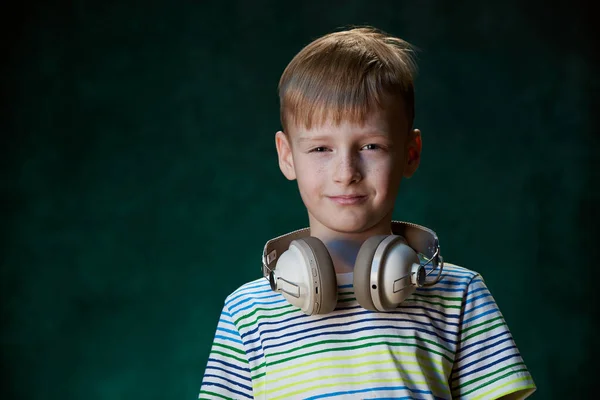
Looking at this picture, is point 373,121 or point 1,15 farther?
point 1,15

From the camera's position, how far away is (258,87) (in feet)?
9.47

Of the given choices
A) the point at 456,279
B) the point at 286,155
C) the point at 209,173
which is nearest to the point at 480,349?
the point at 456,279

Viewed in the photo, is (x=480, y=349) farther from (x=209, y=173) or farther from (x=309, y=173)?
(x=209, y=173)

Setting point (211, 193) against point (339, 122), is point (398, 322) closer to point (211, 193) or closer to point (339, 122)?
point (339, 122)

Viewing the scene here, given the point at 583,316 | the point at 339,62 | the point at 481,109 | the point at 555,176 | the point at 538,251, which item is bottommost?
the point at 583,316

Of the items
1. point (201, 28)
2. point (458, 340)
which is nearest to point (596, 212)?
point (201, 28)

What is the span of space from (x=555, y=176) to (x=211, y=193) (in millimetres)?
1254

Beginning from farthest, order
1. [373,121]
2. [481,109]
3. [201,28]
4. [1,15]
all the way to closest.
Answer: [481,109] → [201,28] → [1,15] → [373,121]

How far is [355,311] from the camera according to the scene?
57.4 inches

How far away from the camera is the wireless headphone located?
1.35 m

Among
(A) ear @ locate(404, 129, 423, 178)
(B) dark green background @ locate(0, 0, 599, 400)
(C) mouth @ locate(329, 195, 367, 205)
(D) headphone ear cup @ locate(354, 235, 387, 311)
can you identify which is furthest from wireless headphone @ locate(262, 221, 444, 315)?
(B) dark green background @ locate(0, 0, 599, 400)

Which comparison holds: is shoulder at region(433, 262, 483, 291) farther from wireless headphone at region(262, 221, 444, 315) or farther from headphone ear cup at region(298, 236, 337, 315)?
headphone ear cup at region(298, 236, 337, 315)

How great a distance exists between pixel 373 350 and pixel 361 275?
0.14m

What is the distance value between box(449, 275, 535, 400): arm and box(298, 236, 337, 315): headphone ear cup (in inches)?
10.4
